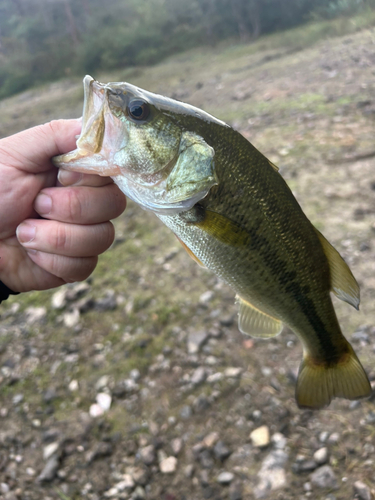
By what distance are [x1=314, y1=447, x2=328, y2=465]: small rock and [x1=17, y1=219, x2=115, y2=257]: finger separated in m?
1.62

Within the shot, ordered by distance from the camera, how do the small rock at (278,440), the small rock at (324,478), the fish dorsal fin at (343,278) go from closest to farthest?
the fish dorsal fin at (343,278) → the small rock at (324,478) → the small rock at (278,440)

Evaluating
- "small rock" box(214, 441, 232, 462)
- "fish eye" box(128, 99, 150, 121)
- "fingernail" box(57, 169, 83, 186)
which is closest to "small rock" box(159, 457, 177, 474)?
"small rock" box(214, 441, 232, 462)

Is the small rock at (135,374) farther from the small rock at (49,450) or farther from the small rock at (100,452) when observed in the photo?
the small rock at (49,450)

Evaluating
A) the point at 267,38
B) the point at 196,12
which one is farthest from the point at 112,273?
the point at 196,12

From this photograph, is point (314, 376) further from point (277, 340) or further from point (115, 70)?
point (115, 70)

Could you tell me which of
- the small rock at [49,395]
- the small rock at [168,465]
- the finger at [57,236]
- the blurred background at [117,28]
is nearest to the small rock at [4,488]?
the small rock at [49,395]

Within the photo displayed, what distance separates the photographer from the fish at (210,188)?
1.30 meters

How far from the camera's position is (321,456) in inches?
79.3

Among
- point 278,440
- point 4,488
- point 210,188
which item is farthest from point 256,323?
point 4,488

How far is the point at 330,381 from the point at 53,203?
4.54ft

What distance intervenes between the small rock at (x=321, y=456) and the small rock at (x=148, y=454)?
92 cm

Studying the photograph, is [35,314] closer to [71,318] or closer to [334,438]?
[71,318]

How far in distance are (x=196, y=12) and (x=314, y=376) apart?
18.7m

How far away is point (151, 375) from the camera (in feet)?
8.96
